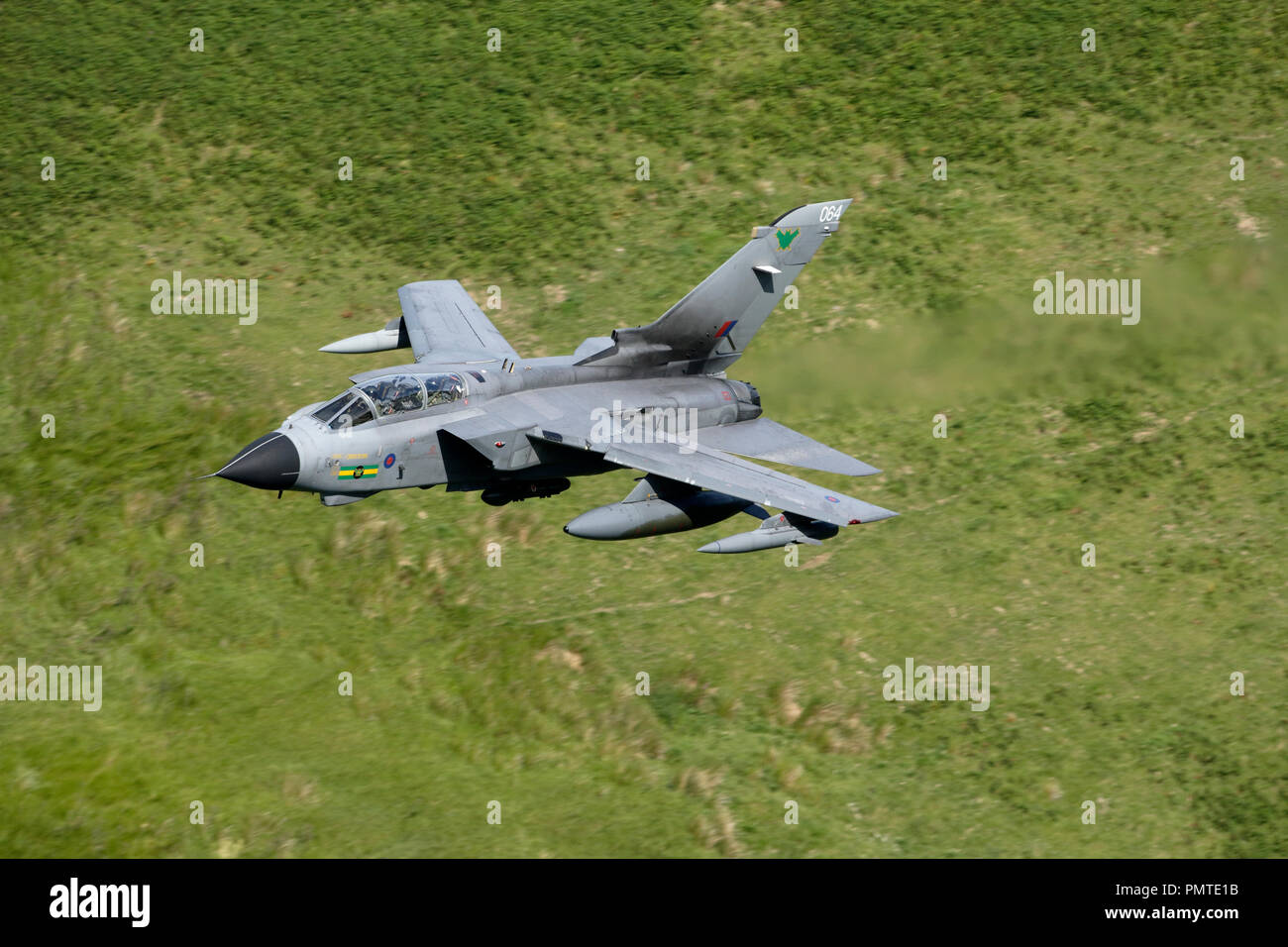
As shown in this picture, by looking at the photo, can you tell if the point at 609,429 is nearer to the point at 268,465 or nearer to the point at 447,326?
the point at 447,326

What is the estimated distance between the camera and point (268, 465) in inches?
1280

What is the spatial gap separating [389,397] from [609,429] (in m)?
4.66

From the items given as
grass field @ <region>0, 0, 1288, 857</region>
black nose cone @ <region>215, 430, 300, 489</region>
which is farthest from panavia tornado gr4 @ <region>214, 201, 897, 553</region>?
grass field @ <region>0, 0, 1288, 857</region>

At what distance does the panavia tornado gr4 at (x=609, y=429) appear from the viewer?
33.4 metres

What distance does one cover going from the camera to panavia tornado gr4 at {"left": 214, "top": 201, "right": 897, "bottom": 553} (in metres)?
33.4

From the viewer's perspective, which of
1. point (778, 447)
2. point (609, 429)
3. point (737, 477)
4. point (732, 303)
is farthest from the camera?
point (732, 303)

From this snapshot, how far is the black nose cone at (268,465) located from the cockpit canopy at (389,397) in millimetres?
1040

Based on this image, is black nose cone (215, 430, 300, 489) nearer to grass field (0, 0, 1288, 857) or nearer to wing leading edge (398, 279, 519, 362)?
wing leading edge (398, 279, 519, 362)

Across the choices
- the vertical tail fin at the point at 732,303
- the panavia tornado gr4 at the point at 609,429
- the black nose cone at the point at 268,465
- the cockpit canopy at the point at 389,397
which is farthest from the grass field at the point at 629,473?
the black nose cone at the point at 268,465

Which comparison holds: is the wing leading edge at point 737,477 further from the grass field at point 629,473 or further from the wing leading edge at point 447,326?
the grass field at point 629,473

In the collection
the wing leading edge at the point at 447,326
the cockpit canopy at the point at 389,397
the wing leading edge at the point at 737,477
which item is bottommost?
the wing leading edge at the point at 737,477

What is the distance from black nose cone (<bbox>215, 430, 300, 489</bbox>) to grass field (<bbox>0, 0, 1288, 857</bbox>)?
28.9 feet

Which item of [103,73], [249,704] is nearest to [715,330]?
[249,704]

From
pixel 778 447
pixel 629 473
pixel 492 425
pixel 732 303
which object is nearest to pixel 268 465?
pixel 492 425
